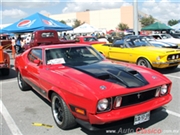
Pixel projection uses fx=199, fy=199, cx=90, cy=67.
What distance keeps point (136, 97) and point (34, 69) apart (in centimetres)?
242

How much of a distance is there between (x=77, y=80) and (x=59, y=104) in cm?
62

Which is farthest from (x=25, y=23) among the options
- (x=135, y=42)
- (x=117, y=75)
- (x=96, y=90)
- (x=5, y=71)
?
(x=96, y=90)

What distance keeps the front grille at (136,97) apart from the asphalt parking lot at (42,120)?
30 centimetres

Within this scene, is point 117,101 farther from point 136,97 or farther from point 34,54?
point 34,54

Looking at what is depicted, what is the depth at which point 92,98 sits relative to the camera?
2.67 meters

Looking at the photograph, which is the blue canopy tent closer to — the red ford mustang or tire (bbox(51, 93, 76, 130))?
the red ford mustang

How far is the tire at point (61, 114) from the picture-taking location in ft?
10.1

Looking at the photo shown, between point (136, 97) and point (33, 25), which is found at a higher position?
point (33, 25)

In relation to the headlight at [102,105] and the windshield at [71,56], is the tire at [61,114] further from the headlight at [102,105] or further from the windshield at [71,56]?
the windshield at [71,56]

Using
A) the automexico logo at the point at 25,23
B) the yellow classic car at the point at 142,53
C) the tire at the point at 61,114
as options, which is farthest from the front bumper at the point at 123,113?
the automexico logo at the point at 25,23

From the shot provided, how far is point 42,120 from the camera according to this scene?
3766mm

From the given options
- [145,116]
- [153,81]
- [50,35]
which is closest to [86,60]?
[153,81]

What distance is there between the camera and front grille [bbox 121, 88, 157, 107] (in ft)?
9.46

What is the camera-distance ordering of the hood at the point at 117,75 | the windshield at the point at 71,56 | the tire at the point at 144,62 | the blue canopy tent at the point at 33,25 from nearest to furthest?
the hood at the point at 117,75
the windshield at the point at 71,56
the tire at the point at 144,62
the blue canopy tent at the point at 33,25
